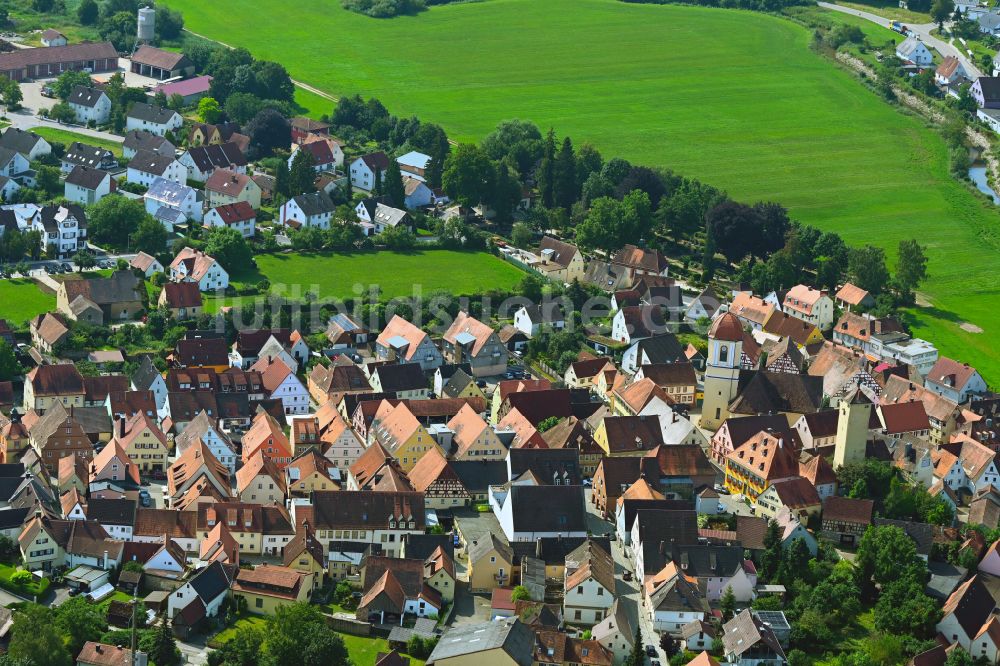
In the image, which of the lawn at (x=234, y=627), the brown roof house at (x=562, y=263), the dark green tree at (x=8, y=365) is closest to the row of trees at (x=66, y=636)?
the lawn at (x=234, y=627)

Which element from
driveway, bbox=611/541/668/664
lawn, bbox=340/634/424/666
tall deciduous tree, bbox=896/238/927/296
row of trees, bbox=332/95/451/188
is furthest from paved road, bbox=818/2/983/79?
lawn, bbox=340/634/424/666

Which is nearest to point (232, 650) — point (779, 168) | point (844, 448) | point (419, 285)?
point (844, 448)

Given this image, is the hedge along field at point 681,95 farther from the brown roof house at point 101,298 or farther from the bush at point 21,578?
the bush at point 21,578

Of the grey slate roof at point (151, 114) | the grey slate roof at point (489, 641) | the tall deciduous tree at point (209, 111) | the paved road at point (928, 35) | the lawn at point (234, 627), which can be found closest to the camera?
the grey slate roof at point (489, 641)

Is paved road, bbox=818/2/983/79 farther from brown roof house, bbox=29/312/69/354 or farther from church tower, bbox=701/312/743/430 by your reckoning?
brown roof house, bbox=29/312/69/354

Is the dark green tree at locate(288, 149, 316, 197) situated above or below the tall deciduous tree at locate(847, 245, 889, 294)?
below

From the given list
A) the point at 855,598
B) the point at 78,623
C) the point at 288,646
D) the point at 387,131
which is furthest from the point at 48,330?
the point at 387,131

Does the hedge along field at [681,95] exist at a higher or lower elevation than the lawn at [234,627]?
higher
